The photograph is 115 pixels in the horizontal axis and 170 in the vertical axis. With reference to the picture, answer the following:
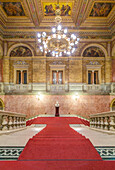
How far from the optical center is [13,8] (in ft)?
41.5

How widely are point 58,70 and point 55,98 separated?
3087 mm

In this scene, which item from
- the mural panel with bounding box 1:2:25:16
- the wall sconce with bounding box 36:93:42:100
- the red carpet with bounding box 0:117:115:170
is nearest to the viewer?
the red carpet with bounding box 0:117:115:170

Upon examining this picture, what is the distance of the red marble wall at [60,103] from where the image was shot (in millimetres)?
14375

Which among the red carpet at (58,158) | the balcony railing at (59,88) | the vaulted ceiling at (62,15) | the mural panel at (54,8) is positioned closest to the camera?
the red carpet at (58,158)

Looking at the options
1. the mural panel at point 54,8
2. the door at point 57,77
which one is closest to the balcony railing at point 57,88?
the door at point 57,77

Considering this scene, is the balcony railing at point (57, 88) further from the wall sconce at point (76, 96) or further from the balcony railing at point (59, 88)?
the wall sconce at point (76, 96)

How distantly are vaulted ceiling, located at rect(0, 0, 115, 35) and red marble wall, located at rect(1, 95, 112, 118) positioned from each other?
7.07 m

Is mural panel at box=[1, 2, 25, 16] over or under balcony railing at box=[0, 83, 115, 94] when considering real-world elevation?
over

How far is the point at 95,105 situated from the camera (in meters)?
14.5

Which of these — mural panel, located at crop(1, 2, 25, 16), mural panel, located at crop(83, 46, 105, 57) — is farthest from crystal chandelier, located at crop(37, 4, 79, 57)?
mural panel, located at crop(83, 46, 105, 57)

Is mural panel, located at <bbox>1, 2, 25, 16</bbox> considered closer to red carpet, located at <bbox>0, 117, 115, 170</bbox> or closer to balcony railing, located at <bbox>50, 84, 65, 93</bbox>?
balcony railing, located at <bbox>50, 84, 65, 93</bbox>

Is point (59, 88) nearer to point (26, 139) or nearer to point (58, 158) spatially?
point (26, 139)

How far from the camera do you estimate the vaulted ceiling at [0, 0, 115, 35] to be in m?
12.1

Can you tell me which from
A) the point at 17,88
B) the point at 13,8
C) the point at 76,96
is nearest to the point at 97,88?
Answer: the point at 76,96
